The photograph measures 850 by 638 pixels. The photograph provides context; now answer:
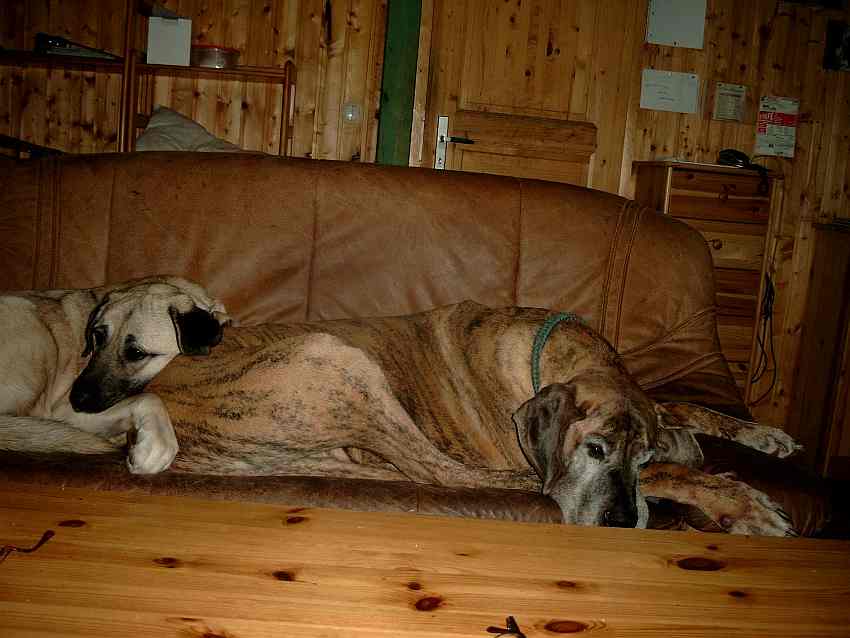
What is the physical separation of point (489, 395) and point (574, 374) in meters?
0.27

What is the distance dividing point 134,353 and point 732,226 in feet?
13.3

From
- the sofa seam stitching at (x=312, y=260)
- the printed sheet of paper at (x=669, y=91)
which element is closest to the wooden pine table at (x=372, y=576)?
the sofa seam stitching at (x=312, y=260)

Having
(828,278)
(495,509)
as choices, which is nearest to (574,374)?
(495,509)

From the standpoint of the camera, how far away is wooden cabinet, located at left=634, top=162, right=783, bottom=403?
194 inches

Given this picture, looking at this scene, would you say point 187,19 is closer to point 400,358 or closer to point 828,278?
point 400,358

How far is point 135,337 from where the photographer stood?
2.18 metres

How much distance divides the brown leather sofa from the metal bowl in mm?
2700

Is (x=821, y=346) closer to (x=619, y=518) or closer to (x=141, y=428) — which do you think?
(x=619, y=518)

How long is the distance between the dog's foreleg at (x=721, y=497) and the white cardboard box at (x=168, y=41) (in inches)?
175

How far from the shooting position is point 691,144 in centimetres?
597

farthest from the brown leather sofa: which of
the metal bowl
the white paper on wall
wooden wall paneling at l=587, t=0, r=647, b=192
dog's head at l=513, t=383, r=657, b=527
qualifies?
the white paper on wall

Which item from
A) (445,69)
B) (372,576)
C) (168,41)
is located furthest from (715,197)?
(372,576)

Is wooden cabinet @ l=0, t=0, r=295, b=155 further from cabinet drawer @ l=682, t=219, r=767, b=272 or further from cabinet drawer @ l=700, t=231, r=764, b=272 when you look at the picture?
cabinet drawer @ l=700, t=231, r=764, b=272

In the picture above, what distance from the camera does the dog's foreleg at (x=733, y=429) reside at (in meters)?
2.28
